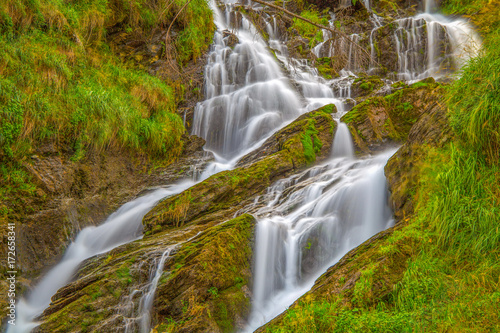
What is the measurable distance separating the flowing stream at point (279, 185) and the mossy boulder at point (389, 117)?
0.46 meters

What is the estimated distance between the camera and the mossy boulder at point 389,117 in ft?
27.7

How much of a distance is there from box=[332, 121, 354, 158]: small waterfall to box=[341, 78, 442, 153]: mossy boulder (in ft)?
0.46

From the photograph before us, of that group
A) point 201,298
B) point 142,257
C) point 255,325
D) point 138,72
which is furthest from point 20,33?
point 255,325

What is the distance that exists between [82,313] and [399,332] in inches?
150

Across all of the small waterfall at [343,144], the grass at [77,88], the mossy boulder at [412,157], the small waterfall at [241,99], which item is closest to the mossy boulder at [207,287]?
the mossy boulder at [412,157]

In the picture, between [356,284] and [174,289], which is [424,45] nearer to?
[356,284]

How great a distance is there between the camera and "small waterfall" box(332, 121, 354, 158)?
27.5 ft

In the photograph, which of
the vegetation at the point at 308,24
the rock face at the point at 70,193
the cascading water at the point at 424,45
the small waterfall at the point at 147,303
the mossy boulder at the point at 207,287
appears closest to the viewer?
the mossy boulder at the point at 207,287

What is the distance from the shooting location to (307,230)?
5340 mm

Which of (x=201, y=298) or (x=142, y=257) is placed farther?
(x=142, y=257)

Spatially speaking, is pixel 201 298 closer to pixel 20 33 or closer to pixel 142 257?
pixel 142 257

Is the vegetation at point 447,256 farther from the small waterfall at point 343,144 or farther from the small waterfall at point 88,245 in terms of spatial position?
the small waterfall at point 343,144

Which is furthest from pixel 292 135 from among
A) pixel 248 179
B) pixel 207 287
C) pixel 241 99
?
pixel 207 287

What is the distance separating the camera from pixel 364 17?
1752cm
